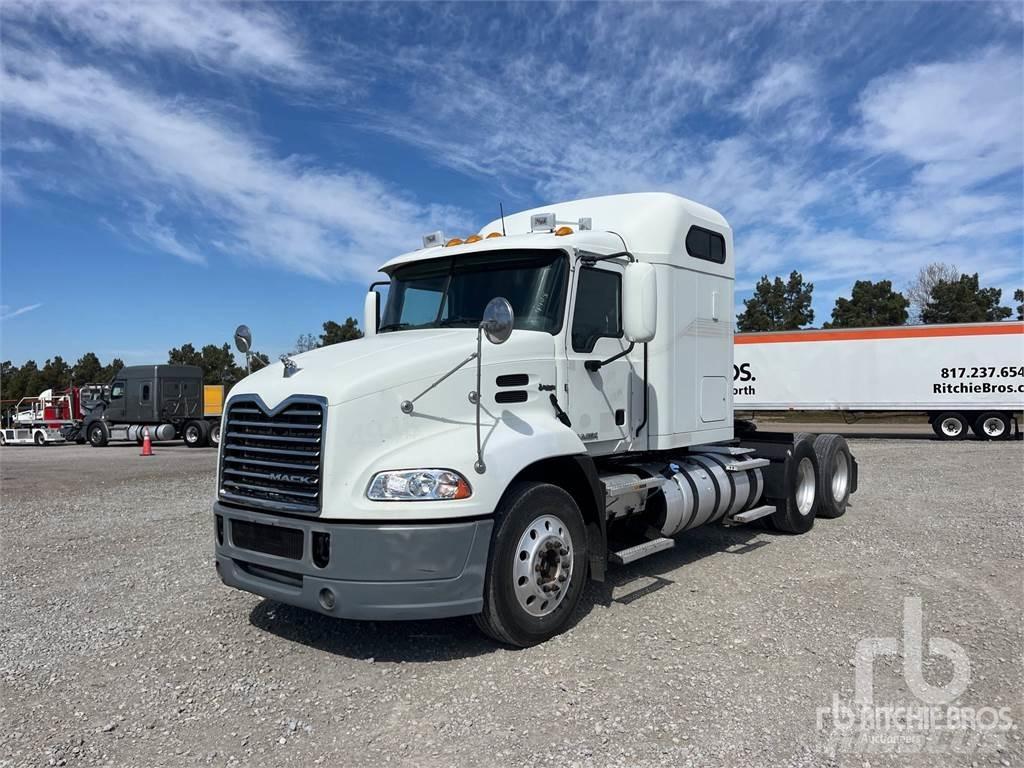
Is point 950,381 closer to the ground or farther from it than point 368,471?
farther from it

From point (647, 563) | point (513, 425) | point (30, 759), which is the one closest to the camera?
point (30, 759)

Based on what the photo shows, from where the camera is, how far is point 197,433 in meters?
26.7

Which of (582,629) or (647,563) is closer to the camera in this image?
(582,629)

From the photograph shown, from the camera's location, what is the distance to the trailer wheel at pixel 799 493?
8.27m

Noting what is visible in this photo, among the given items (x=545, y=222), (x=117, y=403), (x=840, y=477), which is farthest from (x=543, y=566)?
(x=117, y=403)

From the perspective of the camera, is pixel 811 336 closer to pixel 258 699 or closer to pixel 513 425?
pixel 513 425

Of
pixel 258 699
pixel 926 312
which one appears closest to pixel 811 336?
pixel 258 699

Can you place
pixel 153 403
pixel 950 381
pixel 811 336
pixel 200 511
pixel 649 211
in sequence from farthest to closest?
pixel 153 403
pixel 811 336
pixel 950 381
pixel 200 511
pixel 649 211

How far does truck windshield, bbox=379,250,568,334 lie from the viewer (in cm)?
544

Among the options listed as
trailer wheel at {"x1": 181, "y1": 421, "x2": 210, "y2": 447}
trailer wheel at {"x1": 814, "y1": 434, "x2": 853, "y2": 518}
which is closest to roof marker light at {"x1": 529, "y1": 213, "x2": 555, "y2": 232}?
trailer wheel at {"x1": 814, "y1": 434, "x2": 853, "y2": 518}

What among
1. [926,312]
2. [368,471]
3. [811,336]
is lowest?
[368,471]

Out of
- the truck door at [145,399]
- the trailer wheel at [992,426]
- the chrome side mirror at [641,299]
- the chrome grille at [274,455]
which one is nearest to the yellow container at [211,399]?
the truck door at [145,399]

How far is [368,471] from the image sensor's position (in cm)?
430

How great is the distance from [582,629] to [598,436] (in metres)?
1.47
